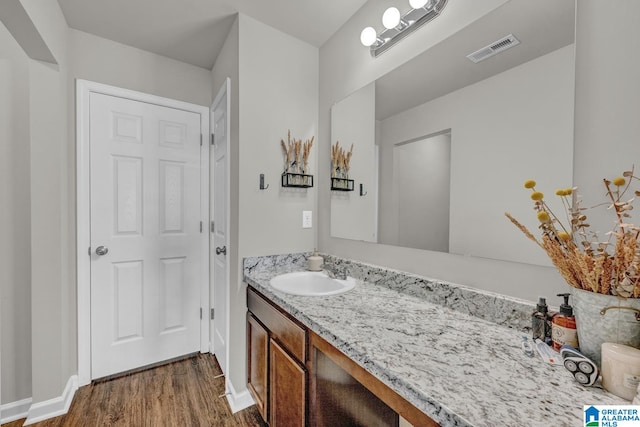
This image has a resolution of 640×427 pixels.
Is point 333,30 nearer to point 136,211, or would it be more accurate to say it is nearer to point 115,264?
point 136,211

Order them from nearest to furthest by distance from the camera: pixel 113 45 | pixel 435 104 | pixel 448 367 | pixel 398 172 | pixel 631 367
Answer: pixel 631 367 < pixel 448 367 < pixel 435 104 < pixel 398 172 < pixel 113 45

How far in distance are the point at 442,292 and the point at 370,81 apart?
1178 mm

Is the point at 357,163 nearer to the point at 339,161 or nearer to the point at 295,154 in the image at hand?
the point at 339,161

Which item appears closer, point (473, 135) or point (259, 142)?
point (473, 135)

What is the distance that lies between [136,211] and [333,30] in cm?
194

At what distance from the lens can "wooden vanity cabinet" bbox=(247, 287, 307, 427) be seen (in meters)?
1.11

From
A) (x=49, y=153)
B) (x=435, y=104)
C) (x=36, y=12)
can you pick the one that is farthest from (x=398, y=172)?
(x=49, y=153)

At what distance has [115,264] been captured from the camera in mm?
2023

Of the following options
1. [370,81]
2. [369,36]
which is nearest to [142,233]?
[370,81]

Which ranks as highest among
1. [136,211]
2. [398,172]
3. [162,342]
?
[398,172]

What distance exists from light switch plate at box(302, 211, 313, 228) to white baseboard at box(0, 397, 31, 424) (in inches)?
79.6

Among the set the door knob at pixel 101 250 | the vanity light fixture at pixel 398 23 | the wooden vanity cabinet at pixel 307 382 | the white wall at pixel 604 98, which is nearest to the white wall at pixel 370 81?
the vanity light fixture at pixel 398 23

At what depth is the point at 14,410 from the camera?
1.64 metres

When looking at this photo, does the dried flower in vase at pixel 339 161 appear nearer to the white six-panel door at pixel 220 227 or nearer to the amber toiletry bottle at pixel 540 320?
the white six-panel door at pixel 220 227
